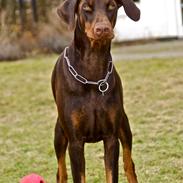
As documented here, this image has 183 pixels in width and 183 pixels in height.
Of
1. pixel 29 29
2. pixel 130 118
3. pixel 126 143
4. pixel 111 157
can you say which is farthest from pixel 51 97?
pixel 29 29

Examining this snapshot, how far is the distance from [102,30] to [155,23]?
63.3 ft

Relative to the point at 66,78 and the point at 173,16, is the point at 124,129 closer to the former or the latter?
the point at 66,78

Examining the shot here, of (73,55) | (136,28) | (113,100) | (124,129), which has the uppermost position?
(73,55)

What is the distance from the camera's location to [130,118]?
9578mm

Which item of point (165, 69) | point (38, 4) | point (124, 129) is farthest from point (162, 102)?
point (38, 4)

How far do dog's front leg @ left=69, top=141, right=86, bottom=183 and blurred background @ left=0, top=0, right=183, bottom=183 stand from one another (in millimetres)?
1362

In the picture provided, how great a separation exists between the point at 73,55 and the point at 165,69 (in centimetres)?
805

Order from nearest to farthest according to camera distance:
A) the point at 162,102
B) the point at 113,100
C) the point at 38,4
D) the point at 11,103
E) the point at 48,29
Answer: the point at 113,100 → the point at 162,102 → the point at 11,103 → the point at 48,29 → the point at 38,4

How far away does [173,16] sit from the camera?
23.3 metres

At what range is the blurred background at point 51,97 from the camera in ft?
23.7

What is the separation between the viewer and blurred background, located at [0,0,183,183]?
7.22 m

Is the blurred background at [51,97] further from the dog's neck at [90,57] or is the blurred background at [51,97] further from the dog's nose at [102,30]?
the dog's nose at [102,30]

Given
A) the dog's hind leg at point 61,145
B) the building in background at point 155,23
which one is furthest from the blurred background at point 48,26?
the dog's hind leg at point 61,145

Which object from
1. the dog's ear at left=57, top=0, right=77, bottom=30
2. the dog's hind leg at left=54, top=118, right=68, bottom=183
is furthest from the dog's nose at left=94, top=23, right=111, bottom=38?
the dog's hind leg at left=54, top=118, right=68, bottom=183
